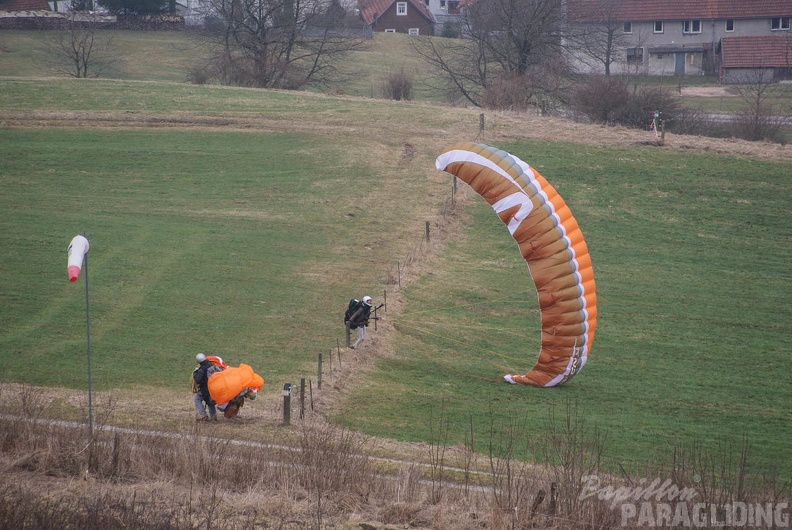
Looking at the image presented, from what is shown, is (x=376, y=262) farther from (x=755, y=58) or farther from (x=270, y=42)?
(x=755, y=58)

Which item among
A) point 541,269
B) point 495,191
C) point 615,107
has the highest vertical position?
point 615,107

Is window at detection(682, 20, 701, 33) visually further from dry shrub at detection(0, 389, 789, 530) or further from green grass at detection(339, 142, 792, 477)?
dry shrub at detection(0, 389, 789, 530)

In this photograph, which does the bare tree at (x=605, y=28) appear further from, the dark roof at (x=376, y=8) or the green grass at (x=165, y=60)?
the dark roof at (x=376, y=8)

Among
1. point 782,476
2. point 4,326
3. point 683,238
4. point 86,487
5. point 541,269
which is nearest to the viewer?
point 86,487

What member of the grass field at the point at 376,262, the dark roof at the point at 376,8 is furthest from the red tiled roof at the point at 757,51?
the grass field at the point at 376,262

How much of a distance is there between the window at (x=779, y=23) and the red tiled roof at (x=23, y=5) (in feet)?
194

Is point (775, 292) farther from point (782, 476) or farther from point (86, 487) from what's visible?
point (86, 487)

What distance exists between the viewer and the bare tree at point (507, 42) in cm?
5172

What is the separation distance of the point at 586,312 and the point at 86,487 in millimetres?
9730

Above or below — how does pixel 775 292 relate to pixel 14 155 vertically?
below

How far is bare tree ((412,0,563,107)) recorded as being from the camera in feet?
170

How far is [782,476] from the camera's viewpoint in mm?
13070

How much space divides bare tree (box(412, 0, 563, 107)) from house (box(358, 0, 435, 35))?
2672 cm

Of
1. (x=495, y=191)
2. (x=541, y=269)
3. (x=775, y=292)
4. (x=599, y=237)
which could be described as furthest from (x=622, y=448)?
(x=599, y=237)
